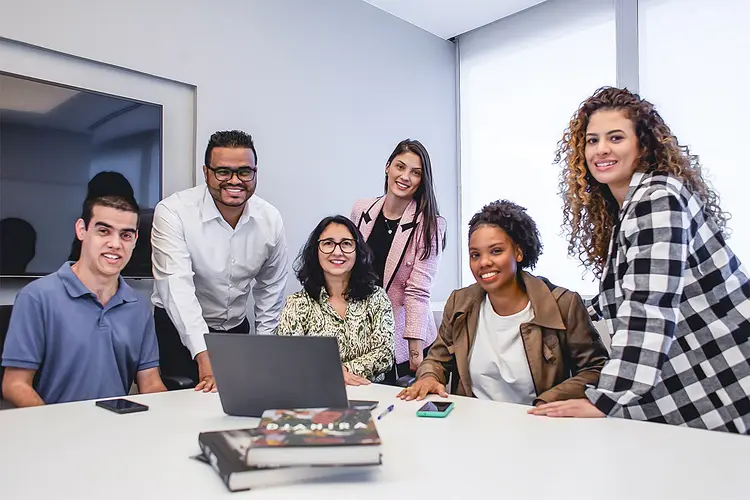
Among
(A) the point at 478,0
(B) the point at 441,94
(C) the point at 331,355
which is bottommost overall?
(C) the point at 331,355

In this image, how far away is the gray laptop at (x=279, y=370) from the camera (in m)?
1.22

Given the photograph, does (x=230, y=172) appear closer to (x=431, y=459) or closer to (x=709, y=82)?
(x=431, y=459)

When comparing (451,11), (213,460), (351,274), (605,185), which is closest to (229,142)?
(351,274)

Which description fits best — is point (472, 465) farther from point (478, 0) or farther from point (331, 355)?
point (478, 0)

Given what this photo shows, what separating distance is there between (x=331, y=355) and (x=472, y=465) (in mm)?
386

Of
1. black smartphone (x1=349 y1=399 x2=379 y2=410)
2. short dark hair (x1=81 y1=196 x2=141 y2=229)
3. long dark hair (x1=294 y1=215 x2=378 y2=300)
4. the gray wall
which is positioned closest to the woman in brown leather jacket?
black smartphone (x1=349 y1=399 x2=379 y2=410)

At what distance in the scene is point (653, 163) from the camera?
1503 mm

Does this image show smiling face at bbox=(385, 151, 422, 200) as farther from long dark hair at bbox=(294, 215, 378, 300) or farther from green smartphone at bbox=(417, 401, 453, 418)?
green smartphone at bbox=(417, 401, 453, 418)

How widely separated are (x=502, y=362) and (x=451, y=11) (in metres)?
2.94

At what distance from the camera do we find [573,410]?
1.28 metres

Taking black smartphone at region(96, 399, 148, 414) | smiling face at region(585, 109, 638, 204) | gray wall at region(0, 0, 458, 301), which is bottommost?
black smartphone at region(96, 399, 148, 414)

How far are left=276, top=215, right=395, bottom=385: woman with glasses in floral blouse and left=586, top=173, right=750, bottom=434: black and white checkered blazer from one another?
844 mm

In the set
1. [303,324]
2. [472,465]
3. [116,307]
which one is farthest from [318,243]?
[472,465]

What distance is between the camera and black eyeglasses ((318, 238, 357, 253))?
2115 millimetres
